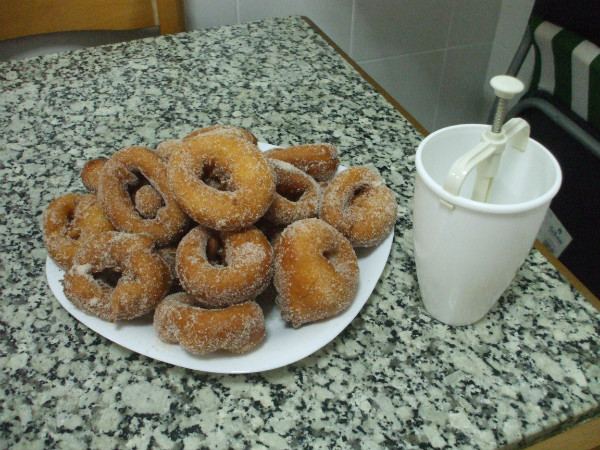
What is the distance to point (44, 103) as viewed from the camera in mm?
A: 984

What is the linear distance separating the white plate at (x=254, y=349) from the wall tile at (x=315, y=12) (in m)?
1.00

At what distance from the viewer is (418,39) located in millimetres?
1557

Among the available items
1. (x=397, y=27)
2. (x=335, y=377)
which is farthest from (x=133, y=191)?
(x=397, y=27)

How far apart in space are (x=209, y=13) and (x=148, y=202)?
0.89 m

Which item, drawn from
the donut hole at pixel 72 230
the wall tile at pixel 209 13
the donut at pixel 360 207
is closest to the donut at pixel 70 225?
the donut hole at pixel 72 230

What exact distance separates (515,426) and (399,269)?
0.74 feet

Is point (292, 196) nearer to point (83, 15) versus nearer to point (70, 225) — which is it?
→ point (70, 225)

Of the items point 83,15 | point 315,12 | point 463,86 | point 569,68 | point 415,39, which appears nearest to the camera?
point 569,68

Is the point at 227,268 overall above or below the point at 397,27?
above

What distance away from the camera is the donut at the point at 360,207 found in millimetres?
594

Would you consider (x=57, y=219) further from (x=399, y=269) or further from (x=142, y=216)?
(x=399, y=269)

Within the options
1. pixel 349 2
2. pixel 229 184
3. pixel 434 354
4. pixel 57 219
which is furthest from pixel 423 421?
pixel 349 2

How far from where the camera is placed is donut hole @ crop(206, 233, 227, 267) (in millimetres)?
556

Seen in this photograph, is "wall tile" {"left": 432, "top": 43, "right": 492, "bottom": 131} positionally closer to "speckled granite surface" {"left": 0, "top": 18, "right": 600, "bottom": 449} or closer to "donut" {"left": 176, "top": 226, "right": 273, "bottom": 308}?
"speckled granite surface" {"left": 0, "top": 18, "right": 600, "bottom": 449}
